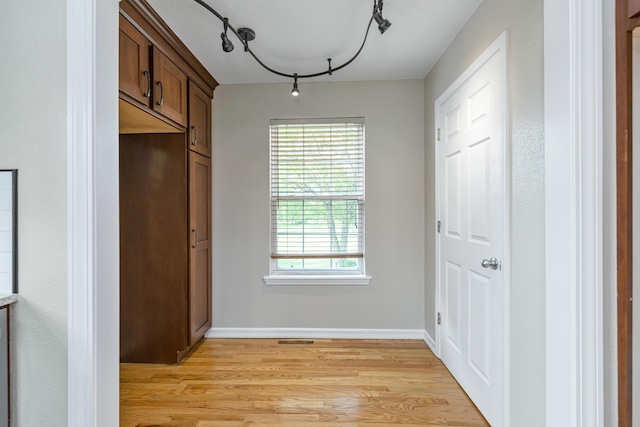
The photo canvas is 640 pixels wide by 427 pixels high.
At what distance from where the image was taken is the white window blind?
313 centimetres

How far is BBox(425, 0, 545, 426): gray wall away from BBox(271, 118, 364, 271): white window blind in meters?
1.60

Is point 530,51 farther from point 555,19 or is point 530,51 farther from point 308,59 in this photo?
point 308,59

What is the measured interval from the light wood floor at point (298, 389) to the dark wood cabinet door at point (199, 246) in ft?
0.92

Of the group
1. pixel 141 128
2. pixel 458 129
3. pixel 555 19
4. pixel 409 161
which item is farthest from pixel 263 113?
pixel 555 19

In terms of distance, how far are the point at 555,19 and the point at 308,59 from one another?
1894 millimetres

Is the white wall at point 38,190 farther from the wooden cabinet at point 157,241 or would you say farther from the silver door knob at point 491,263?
the silver door knob at point 491,263

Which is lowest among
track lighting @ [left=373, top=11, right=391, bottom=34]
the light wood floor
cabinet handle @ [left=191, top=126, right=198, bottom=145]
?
the light wood floor

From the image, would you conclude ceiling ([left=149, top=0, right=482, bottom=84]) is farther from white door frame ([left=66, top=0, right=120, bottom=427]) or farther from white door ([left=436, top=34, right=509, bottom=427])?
white door frame ([left=66, top=0, right=120, bottom=427])

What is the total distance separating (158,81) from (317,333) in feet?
8.14

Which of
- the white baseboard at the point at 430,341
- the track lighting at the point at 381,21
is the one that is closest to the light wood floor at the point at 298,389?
the white baseboard at the point at 430,341

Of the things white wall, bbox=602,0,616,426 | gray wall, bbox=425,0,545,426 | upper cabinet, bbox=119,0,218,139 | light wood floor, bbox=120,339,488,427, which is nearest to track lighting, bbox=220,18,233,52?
upper cabinet, bbox=119,0,218,139

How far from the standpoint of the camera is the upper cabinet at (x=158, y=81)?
189 centimetres

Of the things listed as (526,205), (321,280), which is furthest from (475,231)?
(321,280)

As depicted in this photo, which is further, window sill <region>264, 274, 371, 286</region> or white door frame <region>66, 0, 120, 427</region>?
window sill <region>264, 274, 371, 286</region>
